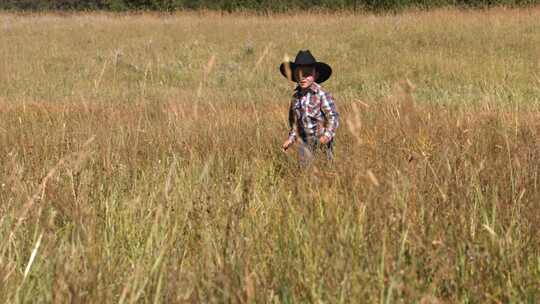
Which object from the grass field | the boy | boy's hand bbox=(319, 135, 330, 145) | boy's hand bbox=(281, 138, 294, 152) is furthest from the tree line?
boy's hand bbox=(281, 138, 294, 152)

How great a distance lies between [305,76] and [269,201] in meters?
1.77

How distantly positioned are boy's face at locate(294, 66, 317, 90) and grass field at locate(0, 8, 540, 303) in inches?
19.1

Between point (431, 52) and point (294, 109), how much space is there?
28.3ft

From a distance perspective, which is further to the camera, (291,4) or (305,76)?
(291,4)

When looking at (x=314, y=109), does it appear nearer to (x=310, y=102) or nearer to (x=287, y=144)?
(x=310, y=102)

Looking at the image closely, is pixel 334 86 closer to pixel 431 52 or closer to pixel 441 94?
pixel 441 94

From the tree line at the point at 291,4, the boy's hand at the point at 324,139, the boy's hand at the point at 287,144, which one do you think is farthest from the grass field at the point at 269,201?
the tree line at the point at 291,4

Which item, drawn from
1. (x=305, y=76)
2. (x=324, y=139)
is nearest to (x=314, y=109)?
(x=305, y=76)

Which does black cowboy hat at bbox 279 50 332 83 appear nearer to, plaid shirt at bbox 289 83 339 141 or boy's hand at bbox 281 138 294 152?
plaid shirt at bbox 289 83 339 141

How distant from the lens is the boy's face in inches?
170

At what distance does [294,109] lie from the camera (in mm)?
4438

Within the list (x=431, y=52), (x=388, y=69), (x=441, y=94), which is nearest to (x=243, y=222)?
(x=441, y=94)

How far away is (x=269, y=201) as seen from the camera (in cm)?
278

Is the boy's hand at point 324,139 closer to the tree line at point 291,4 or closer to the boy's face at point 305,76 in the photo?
the boy's face at point 305,76
